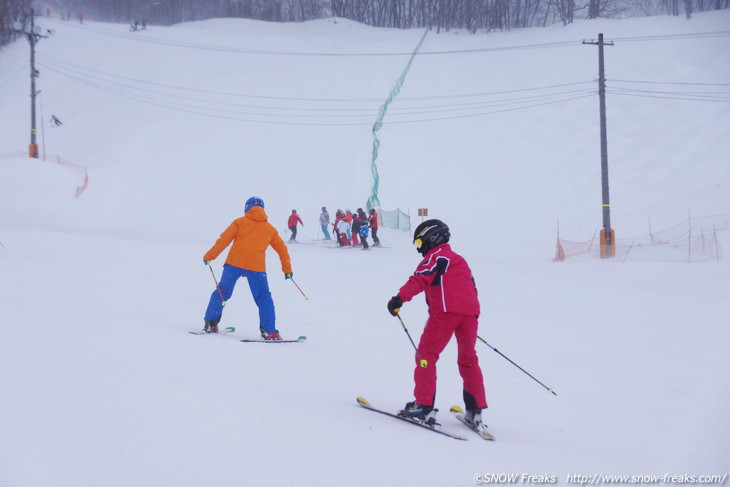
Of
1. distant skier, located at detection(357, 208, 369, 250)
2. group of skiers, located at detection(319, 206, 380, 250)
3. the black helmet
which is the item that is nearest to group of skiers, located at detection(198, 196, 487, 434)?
the black helmet

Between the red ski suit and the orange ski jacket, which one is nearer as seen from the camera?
the red ski suit

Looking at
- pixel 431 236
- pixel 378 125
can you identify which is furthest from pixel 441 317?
pixel 378 125

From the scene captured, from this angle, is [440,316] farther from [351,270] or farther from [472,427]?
[351,270]

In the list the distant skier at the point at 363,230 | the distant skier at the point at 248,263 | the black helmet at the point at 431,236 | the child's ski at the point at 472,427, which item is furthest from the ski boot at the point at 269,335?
the distant skier at the point at 363,230

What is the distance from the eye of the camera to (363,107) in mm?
43938

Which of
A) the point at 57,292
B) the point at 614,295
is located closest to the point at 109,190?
the point at 57,292

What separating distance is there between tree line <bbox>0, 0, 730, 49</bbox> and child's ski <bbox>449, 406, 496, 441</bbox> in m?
61.2

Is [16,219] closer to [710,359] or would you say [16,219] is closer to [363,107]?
[710,359]

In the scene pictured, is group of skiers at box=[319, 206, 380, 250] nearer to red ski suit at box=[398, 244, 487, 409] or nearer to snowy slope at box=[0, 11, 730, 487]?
snowy slope at box=[0, 11, 730, 487]

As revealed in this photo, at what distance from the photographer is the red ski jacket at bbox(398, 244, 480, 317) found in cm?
505

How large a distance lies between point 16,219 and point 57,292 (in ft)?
47.6

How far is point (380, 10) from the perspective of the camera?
76.9m

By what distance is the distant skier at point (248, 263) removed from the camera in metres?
8.02

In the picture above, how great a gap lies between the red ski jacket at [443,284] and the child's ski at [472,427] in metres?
0.92
